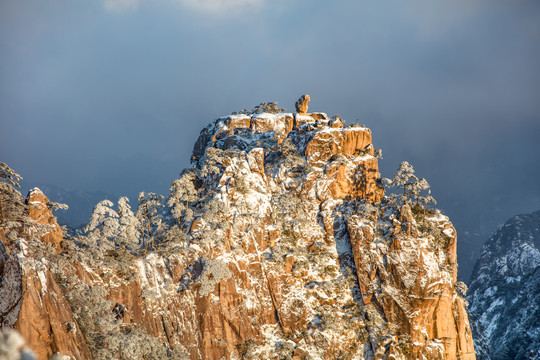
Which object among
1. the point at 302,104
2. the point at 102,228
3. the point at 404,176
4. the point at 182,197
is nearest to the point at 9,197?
the point at 102,228

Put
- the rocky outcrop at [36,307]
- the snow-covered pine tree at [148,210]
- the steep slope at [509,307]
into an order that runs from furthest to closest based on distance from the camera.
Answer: the steep slope at [509,307] → the snow-covered pine tree at [148,210] → the rocky outcrop at [36,307]

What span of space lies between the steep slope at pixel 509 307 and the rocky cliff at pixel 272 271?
81891mm

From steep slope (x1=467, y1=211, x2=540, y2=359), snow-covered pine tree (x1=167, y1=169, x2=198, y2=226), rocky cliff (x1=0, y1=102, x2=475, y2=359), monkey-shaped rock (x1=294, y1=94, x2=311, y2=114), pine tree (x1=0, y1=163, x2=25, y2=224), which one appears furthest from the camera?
steep slope (x1=467, y1=211, x2=540, y2=359)

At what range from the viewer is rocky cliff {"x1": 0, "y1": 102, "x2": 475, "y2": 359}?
51.9 meters

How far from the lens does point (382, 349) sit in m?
55.2

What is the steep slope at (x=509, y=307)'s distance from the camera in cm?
11612

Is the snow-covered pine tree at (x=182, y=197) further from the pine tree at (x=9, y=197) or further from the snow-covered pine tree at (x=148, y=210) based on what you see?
the pine tree at (x=9, y=197)

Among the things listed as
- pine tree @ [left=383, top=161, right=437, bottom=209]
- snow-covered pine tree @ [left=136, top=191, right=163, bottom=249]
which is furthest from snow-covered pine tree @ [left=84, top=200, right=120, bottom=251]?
pine tree @ [left=383, top=161, right=437, bottom=209]

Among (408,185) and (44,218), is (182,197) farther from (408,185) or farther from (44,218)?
(408,185)

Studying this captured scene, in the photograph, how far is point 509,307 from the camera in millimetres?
140500

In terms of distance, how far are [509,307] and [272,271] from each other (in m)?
137

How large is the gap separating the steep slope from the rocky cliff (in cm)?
8189

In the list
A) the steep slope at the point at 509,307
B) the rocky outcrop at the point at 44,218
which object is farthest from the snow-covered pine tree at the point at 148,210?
the steep slope at the point at 509,307

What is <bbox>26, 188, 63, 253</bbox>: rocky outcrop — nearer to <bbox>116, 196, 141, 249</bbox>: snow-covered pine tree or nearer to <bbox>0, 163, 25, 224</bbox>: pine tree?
<bbox>0, 163, 25, 224</bbox>: pine tree
